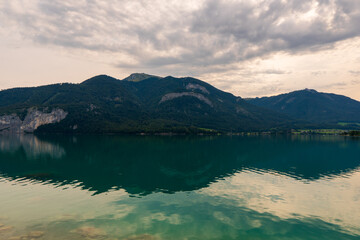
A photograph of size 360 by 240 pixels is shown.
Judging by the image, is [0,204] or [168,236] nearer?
[168,236]

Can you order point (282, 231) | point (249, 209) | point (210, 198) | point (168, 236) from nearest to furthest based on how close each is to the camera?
point (168, 236)
point (282, 231)
point (249, 209)
point (210, 198)

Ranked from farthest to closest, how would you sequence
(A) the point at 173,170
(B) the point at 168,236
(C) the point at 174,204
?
1. (A) the point at 173,170
2. (C) the point at 174,204
3. (B) the point at 168,236

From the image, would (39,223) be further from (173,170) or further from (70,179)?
(173,170)

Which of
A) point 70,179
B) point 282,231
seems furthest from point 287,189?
point 70,179

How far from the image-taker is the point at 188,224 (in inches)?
1342

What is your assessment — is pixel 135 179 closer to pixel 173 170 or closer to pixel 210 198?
pixel 173 170

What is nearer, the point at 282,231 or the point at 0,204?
the point at 282,231

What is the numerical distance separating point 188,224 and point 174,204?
9567 mm

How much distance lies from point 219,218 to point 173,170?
145 feet

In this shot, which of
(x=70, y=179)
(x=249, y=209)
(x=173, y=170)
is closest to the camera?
(x=249, y=209)

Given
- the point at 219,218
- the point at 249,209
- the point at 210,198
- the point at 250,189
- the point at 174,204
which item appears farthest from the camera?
the point at 250,189

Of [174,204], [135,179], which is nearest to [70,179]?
[135,179]

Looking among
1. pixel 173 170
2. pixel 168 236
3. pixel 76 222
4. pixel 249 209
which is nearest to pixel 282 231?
pixel 249 209

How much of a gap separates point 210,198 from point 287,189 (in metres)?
22.5
